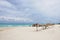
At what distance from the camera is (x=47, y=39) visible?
9.50ft

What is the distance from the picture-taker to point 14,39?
2.96m

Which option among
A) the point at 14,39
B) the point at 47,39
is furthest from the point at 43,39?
the point at 14,39

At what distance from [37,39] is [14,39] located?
581mm

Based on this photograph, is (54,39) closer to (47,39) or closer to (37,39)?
(47,39)

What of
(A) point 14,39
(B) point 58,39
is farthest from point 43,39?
(A) point 14,39

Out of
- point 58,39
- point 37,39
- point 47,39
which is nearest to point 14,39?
point 37,39

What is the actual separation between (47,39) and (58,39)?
265 millimetres

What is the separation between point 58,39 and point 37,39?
0.51 m

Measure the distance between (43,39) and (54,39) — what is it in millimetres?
269

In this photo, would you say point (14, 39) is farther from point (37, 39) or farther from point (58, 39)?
point (58, 39)

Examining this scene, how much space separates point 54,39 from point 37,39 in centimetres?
42

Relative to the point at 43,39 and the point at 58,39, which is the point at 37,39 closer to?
the point at 43,39

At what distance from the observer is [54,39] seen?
9.43 ft

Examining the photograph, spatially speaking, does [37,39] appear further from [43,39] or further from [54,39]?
[54,39]
